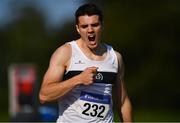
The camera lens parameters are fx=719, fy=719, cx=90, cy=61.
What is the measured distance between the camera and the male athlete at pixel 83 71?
19.7ft

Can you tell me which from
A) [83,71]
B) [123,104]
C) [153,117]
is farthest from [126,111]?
[153,117]

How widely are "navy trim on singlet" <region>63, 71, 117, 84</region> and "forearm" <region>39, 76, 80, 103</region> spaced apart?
164 mm

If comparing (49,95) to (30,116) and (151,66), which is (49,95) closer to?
(30,116)

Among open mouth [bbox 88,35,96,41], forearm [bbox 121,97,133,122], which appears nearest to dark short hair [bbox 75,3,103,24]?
open mouth [bbox 88,35,96,41]

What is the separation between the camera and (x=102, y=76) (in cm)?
613

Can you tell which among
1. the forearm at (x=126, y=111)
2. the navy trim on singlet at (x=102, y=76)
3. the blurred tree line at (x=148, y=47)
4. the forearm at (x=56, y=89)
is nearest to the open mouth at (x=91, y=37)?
the navy trim on singlet at (x=102, y=76)

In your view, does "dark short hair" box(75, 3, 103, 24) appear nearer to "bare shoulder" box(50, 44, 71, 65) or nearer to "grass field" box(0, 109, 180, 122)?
"bare shoulder" box(50, 44, 71, 65)

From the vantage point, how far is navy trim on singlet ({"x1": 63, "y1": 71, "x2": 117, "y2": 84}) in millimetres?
6059

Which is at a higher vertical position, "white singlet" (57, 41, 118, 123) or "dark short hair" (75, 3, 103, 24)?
"dark short hair" (75, 3, 103, 24)

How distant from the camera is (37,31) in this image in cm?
5831

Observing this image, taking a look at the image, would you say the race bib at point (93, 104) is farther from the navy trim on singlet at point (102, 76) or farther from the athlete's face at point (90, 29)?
the athlete's face at point (90, 29)

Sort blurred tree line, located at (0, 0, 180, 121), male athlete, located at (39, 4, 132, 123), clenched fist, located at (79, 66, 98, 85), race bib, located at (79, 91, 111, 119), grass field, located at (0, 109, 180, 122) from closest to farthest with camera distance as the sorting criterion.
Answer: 1. clenched fist, located at (79, 66, 98, 85)
2. male athlete, located at (39, 4, 132, 123)
3. race bib, located at (79, 91, 111, 119)
4. grass field, located at (0, 109, 180, 122)
5. blurred tree line, located at (0, 0, 180, 121)

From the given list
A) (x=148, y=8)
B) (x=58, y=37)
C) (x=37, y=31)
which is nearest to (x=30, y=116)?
(x=148, y=8)

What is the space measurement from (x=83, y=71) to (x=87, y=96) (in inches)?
12.2
